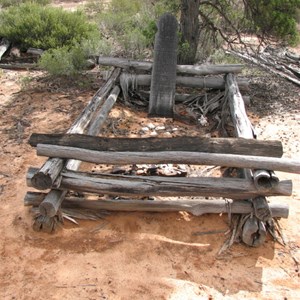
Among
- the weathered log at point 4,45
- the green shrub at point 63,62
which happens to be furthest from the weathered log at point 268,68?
the weathered log at point 4,45

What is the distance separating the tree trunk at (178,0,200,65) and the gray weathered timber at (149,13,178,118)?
1.11 m

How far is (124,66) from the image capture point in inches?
263

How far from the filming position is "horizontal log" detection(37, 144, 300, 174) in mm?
3562

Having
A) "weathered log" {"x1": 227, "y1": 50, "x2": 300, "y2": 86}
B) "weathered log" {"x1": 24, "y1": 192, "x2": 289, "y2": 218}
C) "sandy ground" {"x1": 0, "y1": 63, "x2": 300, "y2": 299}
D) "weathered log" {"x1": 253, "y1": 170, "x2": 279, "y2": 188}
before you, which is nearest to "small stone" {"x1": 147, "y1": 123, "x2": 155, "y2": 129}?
"sandy ground" {"x1": 0, "y1": 63, "x2": 300, "y2": 299}

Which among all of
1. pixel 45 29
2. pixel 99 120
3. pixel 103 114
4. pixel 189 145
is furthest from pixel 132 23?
pixel 189 145

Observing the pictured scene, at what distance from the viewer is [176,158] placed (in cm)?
362

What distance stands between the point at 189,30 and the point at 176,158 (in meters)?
4.66

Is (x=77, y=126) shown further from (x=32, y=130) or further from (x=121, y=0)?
(x=121, y=0)

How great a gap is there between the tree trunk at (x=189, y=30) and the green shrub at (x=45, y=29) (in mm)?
2432

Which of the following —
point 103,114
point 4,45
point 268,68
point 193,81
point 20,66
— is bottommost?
point 20,66

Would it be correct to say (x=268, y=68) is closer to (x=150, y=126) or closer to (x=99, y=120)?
(x=150, y=126)

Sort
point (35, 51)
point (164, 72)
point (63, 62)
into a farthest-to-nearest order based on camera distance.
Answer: point (35, 51)
point (63, 62)
point (164, 72)

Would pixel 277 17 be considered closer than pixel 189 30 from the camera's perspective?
Yes

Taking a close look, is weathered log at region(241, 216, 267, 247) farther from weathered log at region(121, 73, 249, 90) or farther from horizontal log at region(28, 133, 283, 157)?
weathered log at region(121, 73, 249, 90)
